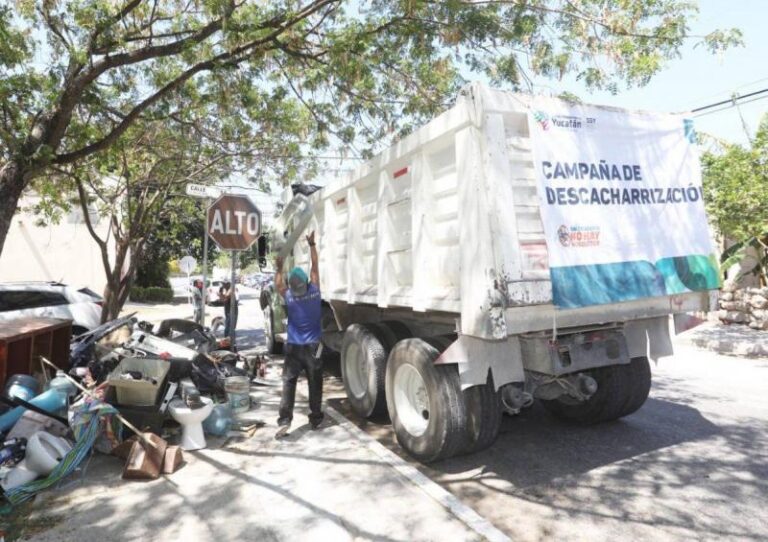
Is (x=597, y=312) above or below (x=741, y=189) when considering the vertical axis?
below

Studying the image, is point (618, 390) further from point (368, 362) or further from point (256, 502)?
point (256, 502)

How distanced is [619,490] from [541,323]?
1441mm

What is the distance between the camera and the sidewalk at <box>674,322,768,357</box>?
989 cm

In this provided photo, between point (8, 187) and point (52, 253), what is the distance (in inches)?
803

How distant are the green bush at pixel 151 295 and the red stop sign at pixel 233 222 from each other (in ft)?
74.4

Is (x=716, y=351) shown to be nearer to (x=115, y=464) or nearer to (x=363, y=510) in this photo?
(x=363, y=510)

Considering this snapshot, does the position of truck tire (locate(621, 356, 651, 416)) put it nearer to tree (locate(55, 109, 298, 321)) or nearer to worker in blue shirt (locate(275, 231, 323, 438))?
worker in blue shirt (locate(275, 231, 323, 438))

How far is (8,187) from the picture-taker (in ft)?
20.7

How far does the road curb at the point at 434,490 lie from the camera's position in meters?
3.25

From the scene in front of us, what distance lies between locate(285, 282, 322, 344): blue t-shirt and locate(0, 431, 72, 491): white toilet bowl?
2.27 meters

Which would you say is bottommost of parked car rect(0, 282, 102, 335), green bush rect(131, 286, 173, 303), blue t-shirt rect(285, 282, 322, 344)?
blue t-shirt rect(285, 282, 322, 344)

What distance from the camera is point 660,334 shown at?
4785 mm

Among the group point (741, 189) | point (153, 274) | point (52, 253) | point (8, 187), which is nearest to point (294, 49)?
point (8, 187)

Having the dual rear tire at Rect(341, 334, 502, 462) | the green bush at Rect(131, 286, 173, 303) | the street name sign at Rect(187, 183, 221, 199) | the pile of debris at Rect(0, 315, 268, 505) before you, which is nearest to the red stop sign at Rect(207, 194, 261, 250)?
the street name sign at Rect(187, 183, 221, 199)
